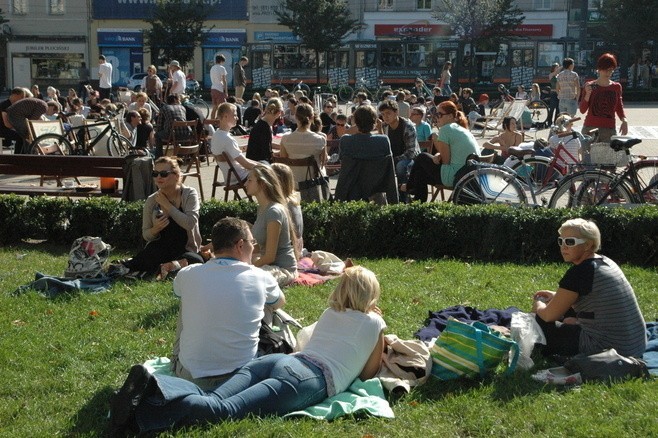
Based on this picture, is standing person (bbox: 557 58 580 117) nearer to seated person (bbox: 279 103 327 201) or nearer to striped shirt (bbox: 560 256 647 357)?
seated person (bbox: 279 103 327 201)

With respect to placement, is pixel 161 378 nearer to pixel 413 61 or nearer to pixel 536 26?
pixel 413 61

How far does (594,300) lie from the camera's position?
5.58 meters

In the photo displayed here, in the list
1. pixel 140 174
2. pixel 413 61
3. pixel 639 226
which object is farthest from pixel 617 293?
pixel 413 61

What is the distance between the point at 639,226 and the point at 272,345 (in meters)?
4.57

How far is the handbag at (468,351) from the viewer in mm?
5359

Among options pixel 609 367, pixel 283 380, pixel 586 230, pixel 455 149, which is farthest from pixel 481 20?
pixel 283 380

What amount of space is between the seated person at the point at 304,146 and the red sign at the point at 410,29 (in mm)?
44528

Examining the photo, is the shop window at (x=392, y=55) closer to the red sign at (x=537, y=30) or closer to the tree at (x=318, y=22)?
the tree at (x=318, y=22)

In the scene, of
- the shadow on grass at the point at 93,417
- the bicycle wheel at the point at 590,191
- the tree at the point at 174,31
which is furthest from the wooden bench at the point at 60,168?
the tree at the point at 174,31

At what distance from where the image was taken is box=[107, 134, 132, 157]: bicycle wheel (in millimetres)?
16078

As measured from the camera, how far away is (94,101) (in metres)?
24.0

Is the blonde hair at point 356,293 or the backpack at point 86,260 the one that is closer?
the blonde hair at point 356,293

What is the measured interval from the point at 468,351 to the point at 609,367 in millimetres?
809

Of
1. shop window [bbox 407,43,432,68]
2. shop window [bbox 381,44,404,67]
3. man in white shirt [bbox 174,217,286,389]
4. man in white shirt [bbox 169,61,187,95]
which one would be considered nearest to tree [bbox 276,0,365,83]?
shop window [bbox 381,44,404,67]
